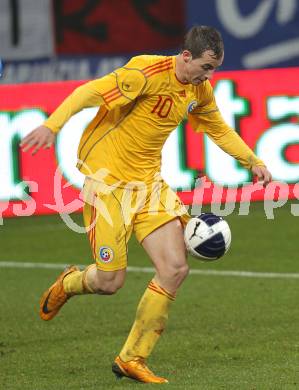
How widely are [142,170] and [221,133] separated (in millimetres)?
629

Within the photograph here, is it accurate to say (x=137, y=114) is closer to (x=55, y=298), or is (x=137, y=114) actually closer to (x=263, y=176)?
(x=263, y=176)

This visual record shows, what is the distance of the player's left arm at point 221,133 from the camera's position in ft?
28.3

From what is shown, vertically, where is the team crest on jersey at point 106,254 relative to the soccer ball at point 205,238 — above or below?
below

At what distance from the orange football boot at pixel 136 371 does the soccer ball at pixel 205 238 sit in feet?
2.35

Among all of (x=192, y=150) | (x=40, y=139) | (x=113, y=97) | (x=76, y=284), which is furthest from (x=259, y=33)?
(x=40, y=139)

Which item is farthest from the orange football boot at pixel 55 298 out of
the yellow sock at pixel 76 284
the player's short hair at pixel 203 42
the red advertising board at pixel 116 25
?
the red advertising board at pixel 116 25

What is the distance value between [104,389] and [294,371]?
3.74 ft

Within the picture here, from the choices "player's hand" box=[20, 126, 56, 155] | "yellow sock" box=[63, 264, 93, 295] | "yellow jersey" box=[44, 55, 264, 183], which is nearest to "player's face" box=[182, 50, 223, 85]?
"yellow jersey" box=[44, 55, 264, 183]

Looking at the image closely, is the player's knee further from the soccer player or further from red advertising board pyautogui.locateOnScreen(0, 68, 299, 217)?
red advertising board pyautogui.locateOnScreen(0, 68, 299, 217)

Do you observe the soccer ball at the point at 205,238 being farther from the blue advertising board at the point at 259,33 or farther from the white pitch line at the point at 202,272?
the blue advertising board at the point at 259,33

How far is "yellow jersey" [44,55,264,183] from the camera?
26.7ft

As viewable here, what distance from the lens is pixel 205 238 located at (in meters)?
8.17

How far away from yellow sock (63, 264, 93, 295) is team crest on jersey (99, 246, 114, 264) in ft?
1.33

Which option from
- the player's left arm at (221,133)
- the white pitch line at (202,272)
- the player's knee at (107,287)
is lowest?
the white pitch line at (202,272)
